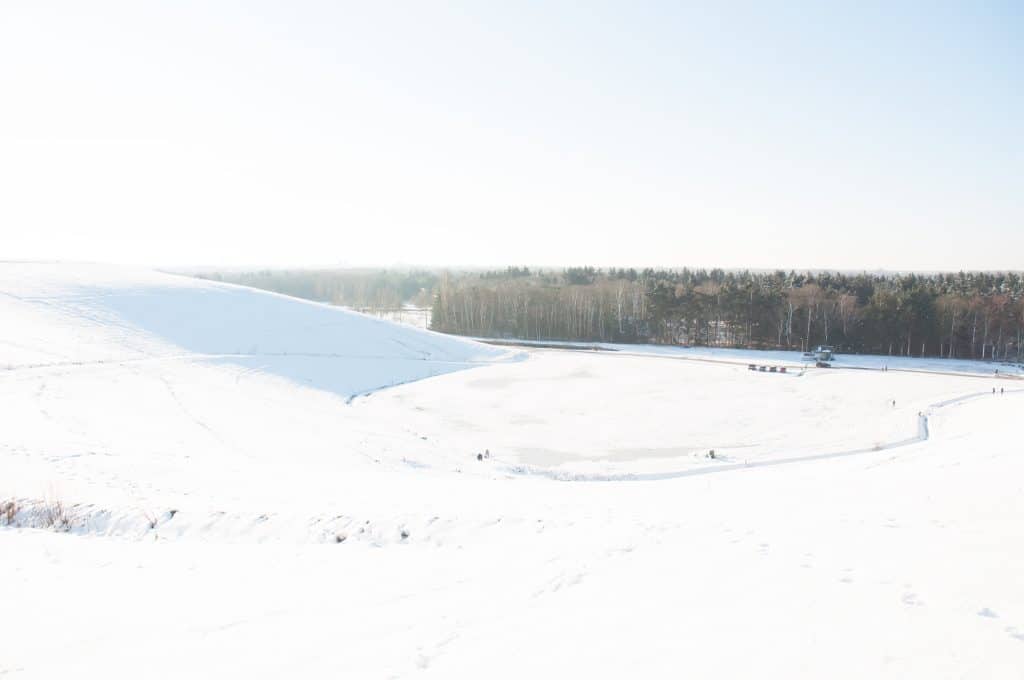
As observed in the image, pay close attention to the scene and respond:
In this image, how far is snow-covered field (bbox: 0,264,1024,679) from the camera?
5535 millimetres

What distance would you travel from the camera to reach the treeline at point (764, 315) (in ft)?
208

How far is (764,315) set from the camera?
232ft

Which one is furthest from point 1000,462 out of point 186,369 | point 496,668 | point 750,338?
point 750,338

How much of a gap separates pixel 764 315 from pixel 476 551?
70.2 meters

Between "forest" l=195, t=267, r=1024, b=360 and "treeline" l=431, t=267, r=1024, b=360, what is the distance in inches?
5.1

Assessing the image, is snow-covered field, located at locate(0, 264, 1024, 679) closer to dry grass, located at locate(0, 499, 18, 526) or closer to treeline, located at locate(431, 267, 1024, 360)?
dry grass, located at locate(0, 499, 18, 526)

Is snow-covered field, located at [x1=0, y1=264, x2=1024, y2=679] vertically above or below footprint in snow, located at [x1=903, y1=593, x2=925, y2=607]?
below

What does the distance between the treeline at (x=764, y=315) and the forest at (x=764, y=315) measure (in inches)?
5.1

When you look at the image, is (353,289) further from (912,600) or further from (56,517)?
(912,600)

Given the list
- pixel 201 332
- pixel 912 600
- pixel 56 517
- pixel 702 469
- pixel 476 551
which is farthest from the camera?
pixel 201 332

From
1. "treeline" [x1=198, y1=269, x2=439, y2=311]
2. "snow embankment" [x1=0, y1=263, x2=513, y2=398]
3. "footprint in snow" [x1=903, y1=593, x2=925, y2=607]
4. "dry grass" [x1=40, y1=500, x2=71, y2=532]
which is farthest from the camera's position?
"treeline" [x1=198, y1=269, x2=439, y2=311]

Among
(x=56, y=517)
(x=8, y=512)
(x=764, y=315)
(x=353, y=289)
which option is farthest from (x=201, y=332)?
(x=353, y=289)

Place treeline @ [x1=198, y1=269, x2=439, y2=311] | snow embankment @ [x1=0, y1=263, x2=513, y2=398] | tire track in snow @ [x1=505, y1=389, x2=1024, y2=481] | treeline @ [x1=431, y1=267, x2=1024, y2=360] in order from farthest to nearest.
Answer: treeline @ [x1=198, y1=269, x2=439, y2=311] < treeline @ [x1=431, y1=267, x2=1024, y2=360] < snow embankment @ [x1=0, y1=263, x2=513, y2=398] < tire track in snow @ [x1=505, y1=389, x2=1024, y2=481]

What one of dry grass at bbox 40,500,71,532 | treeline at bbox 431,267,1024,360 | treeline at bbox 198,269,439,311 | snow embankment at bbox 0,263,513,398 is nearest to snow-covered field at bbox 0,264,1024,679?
dry grass at bbox 40,500,71,532
